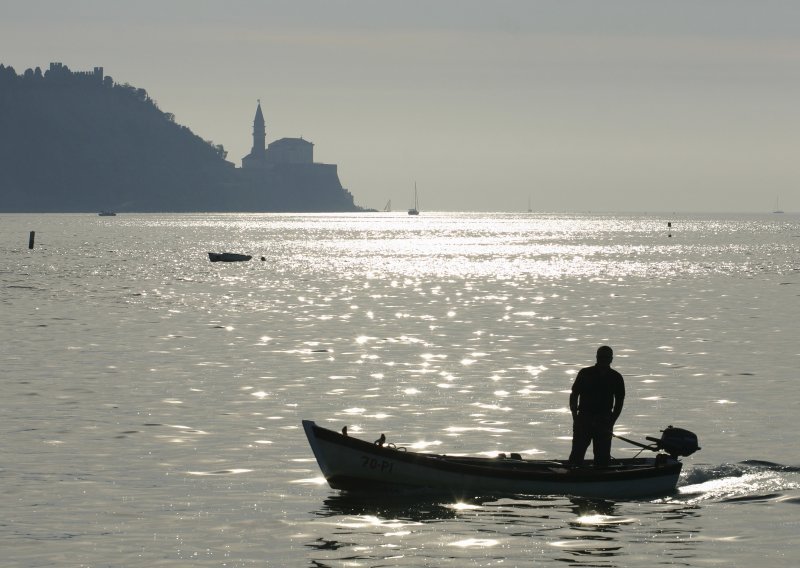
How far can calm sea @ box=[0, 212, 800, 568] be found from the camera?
832 inches

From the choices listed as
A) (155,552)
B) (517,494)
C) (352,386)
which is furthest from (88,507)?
(352,386)

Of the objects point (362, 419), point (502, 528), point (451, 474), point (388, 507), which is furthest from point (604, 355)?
point (362, 419)

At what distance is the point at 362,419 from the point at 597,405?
9722 mm

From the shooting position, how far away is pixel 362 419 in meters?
33.2

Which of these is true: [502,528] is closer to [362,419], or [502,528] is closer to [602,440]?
[602,440]

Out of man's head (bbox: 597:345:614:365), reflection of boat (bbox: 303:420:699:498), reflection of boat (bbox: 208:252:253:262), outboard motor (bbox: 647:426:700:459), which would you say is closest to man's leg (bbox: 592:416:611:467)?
reflection of boat (bbox: 303:420:699:498)

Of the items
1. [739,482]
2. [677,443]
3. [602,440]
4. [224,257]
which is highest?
[602,440]

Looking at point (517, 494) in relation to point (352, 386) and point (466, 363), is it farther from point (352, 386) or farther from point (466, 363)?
point (466, 363)

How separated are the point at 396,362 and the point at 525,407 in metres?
11.6

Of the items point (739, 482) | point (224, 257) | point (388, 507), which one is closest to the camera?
point (388, 507)

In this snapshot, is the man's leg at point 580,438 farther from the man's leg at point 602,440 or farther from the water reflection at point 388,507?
the water reflection at point 388,507

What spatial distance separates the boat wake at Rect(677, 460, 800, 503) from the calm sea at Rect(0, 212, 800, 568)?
0.07 metres

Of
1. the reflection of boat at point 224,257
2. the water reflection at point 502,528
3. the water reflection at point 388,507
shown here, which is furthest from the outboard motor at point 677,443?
the reflection of boat at point 224,257

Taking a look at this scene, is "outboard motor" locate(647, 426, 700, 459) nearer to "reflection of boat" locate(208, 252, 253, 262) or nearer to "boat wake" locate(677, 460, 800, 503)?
"boat wake" locate(677, 460, 800, 503)
